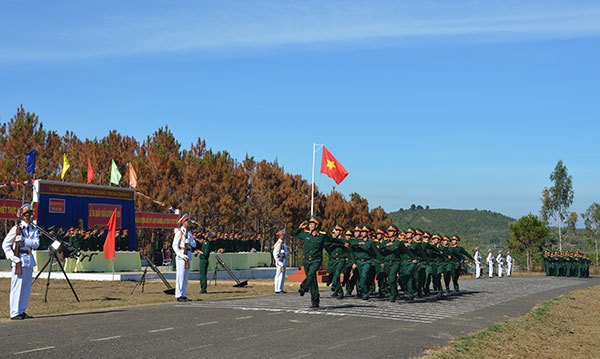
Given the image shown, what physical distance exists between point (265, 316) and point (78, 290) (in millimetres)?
10026

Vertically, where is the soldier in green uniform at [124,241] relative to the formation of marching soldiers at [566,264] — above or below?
above

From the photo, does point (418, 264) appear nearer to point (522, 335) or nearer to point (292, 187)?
point (522, 335)

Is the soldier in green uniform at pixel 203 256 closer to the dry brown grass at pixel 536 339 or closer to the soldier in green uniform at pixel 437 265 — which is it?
the soldier in green uniform at pixel 437 265

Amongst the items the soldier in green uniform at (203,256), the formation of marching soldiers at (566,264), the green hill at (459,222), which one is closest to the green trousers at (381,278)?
the soldier in green uniform at (203,256)

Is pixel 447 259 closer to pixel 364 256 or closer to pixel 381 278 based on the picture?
pixel 381 278

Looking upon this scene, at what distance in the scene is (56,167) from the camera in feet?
169

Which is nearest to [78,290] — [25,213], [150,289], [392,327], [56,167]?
[150,289]

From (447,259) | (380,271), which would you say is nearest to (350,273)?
(380,271)

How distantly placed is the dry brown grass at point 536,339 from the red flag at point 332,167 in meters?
18.6

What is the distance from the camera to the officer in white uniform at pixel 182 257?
56.9 feet

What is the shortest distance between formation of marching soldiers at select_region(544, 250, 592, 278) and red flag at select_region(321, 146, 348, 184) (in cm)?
2153

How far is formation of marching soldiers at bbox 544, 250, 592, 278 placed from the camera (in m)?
48.3

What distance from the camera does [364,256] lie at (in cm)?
1828

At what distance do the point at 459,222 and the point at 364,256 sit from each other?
141073 millimetres
